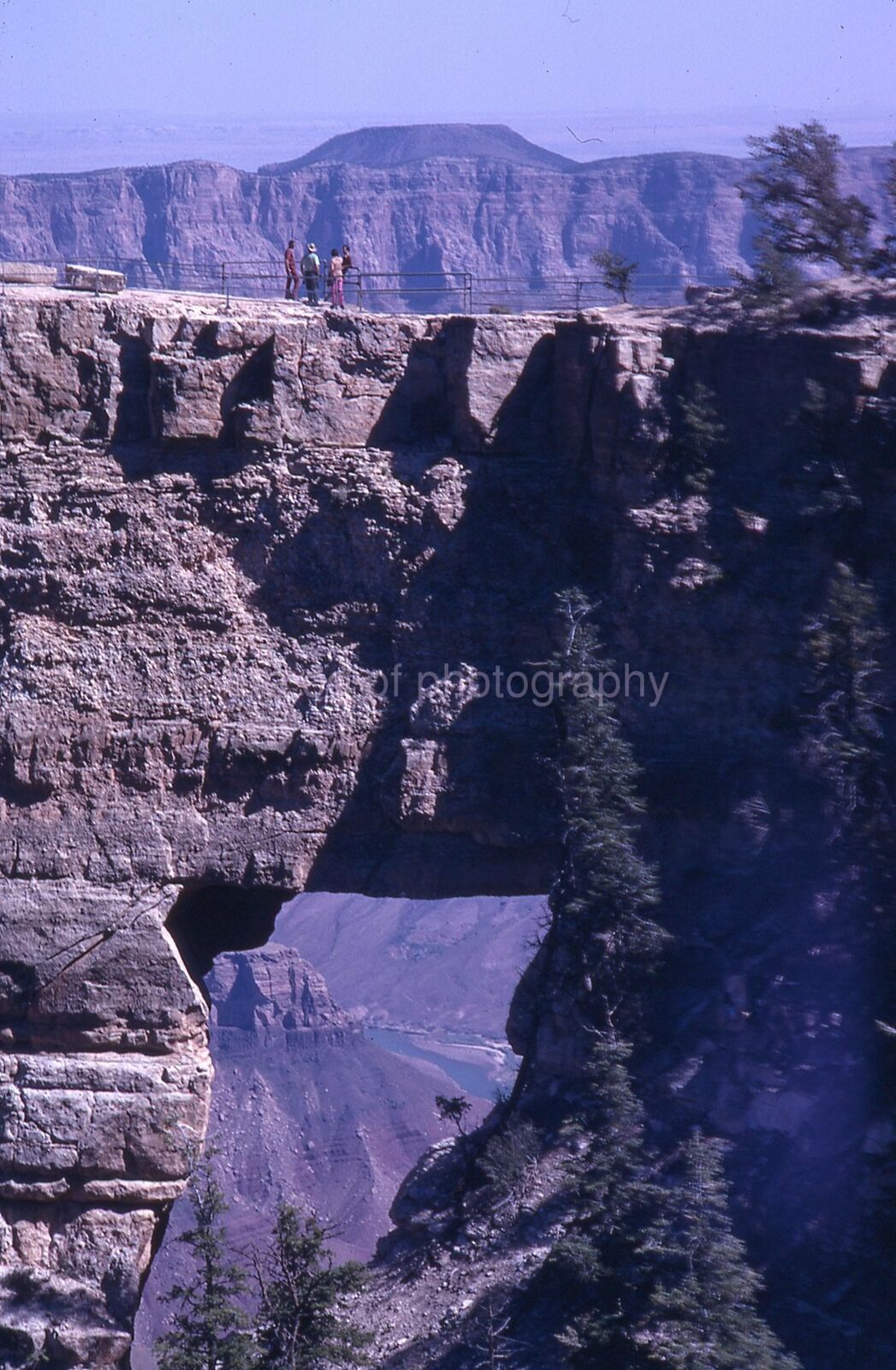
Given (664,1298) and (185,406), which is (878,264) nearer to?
(185,406)

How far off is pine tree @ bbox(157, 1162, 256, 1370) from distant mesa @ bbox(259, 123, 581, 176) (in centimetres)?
7661

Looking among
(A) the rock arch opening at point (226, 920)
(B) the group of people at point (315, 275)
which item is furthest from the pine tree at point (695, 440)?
(A) the rock arch opening at point (226, 920)

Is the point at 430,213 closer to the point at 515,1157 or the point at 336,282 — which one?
the point at 336,282

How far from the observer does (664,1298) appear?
11.9m

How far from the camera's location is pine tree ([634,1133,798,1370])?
11594 millimetres

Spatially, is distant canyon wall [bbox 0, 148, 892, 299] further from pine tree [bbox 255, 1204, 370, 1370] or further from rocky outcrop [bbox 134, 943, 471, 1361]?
pine tree [bbox 255, 1204, 370, 1370]

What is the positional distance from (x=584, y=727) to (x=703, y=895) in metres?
2.18

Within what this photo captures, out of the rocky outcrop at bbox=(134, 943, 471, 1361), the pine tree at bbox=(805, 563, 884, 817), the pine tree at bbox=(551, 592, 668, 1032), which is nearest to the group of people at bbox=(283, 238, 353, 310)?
the pine tree at bbox=(551, 592, 668, 1032)

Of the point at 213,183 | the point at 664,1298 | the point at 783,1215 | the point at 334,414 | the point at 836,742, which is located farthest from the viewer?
the point at 213,183

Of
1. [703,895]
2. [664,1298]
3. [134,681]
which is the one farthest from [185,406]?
[664,1298]

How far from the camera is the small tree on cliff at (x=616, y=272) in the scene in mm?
17031

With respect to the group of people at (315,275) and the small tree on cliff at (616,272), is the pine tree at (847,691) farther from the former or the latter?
the group of people at (315,275)

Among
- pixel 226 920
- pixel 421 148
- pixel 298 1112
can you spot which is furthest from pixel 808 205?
pixel 421 148

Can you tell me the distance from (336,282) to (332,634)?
4.32m
